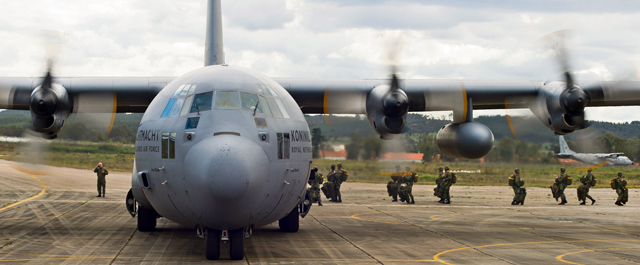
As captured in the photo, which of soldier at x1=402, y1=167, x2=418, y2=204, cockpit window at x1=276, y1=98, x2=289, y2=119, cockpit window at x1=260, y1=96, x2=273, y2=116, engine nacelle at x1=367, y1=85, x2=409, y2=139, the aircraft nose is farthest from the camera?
soldier at x1=402, y1=167, x2=418, y2=204

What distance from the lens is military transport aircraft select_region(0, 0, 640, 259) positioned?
698cm

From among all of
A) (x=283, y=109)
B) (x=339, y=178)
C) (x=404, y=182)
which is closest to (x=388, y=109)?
(x=283, y=109)

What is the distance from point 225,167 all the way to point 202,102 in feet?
5.16

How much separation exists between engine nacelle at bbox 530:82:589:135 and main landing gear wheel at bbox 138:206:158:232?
954 centimetres

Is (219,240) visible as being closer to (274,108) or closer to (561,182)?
(274,108)

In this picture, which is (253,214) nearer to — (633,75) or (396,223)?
(396,223)

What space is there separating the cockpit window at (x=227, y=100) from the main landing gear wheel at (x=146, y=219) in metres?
4.77

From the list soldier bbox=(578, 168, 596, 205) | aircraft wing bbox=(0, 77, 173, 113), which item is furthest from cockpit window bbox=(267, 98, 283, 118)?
soldier bbox=(578, 168, 596, 205)

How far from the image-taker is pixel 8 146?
1802 centimetres

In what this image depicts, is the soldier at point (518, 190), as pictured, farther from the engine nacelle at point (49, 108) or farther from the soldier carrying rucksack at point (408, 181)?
the engine nacelle at point (49, 108)

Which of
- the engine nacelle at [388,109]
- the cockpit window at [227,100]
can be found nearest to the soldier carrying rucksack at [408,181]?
the engine nacelle at [388,109]

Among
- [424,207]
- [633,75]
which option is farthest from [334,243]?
[424,207]

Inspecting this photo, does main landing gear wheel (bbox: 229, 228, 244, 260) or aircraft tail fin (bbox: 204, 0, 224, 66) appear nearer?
main landing gear wheel (bbox: 229, 228, 244, 260)

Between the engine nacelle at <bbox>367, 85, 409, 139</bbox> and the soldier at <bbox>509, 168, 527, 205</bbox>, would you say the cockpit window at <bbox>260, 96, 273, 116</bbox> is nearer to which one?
the engine nacelle at <bbox>367, 85, 409, 139</bbox>
